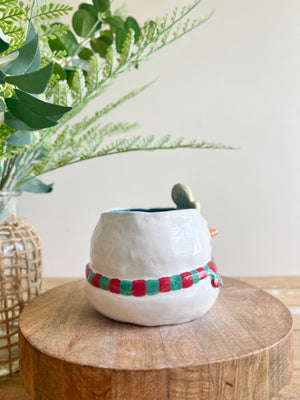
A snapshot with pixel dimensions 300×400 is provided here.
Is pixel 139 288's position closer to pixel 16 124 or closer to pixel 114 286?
pixel 114 286

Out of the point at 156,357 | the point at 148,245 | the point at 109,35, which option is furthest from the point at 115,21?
the point at 156,357

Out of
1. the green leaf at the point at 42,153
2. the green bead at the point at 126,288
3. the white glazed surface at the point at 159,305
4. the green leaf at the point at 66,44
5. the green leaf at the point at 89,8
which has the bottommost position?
the white glazed surface at the point at 159,305

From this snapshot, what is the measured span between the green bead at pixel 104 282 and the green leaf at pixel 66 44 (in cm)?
34

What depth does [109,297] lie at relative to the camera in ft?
1.50

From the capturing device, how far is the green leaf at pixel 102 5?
A: 0.59m

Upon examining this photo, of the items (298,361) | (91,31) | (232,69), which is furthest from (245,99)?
(298,361)

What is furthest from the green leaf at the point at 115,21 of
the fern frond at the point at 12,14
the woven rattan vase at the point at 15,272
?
the woven rattan vase at the point at 15,272

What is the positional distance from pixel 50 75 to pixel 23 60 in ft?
0.17

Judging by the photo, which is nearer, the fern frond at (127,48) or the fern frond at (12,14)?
the fern frond at (12,14)

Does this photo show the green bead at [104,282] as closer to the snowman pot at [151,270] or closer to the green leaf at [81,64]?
the snowman pot at [151,270]

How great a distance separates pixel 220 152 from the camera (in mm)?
973

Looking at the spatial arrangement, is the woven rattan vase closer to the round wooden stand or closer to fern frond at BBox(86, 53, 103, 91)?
the round wooden stand

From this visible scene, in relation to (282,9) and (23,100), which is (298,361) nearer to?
(23,100)

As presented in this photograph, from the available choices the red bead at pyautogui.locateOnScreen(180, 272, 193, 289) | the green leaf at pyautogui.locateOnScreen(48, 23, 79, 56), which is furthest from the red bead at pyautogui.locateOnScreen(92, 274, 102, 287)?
the green leaf at pyautogui.locateOnScreen(48, 23, 79, 56)
